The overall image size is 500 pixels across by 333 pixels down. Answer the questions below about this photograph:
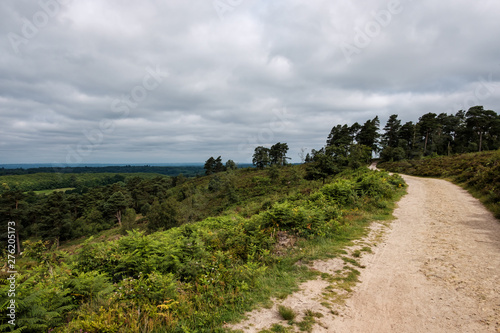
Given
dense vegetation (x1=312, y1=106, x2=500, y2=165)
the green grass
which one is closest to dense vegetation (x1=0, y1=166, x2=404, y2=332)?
the green grass

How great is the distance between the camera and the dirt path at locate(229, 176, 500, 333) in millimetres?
4055

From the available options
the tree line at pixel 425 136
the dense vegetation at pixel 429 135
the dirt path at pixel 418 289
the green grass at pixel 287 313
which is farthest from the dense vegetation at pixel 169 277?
the dense vegetation at pixel 429 135

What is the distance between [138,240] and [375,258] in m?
7.80

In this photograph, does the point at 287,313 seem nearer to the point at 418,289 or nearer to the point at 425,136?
the point at 418,289

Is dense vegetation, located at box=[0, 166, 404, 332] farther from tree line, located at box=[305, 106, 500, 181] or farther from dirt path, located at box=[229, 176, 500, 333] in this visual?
tree line, located at box=[305, 106, 500, 181]

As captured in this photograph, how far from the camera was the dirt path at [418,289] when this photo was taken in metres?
4.05

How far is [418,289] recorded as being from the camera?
5.15 metres

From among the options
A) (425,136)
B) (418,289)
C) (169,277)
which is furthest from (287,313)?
(425,136)

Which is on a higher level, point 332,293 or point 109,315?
point 109,315

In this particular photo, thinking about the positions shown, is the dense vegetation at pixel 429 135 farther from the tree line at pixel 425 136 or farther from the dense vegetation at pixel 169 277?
the dense vegetation at pixel 169 277

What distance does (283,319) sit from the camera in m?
4.20

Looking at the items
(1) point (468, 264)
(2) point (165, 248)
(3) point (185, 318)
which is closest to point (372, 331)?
(3) point (185, 318)

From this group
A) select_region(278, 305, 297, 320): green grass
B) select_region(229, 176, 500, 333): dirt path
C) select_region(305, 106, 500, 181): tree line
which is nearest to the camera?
select_region(229, 176, 500, 333): dirt path

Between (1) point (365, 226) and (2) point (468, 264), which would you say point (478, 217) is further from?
(2) point (468, 264)
